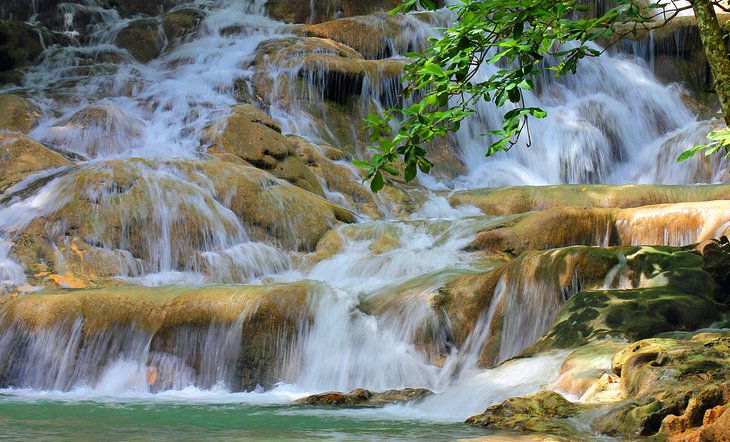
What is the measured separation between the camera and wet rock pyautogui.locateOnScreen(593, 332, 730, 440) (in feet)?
12.7

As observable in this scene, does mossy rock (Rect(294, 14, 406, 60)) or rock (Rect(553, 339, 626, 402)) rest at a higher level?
mossy rock (Rect(294, 14, 406, 60))

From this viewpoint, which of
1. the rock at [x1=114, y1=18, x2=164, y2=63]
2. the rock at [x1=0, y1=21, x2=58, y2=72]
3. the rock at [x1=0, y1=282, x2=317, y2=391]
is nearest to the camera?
the rock at [x1=0, y1=282, x2=317, y2=391]

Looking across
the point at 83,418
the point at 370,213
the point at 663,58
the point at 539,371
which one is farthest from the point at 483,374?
the point at 663,58

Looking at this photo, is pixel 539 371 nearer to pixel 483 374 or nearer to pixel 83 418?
pixel 483 374

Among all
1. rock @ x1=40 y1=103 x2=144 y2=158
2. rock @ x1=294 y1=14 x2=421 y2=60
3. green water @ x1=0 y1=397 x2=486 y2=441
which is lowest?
green water @ x1=0 y1=397 x2=486 y2=441

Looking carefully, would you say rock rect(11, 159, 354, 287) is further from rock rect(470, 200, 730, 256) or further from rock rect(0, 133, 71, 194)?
rock rect(470, 200, 730, 256)

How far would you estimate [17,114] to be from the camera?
15.5m

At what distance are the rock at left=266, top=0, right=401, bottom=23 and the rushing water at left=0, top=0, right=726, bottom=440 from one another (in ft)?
11.6

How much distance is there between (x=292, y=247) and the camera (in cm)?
1167

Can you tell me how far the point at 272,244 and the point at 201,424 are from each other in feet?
20.3

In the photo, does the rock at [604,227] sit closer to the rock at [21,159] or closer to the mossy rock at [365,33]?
the rock at [21,159]

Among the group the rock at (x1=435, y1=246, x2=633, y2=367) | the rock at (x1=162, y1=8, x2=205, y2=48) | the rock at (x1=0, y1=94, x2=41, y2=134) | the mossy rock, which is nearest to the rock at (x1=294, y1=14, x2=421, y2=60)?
the mossy rock

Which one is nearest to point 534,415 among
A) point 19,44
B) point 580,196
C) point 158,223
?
point 158,223

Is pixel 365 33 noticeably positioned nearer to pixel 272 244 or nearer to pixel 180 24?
pixel 180 24
